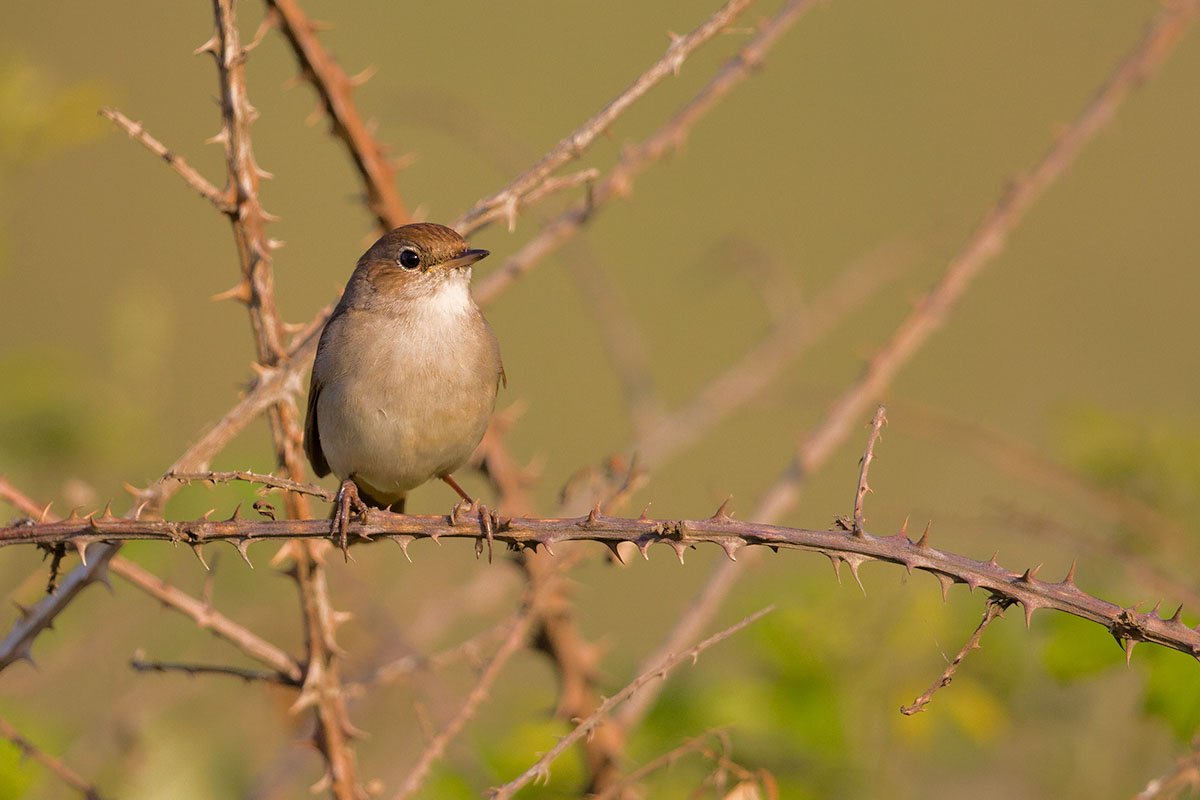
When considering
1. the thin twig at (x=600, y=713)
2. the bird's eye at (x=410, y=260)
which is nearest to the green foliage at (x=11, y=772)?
the thin twig at (x=600, y=713)

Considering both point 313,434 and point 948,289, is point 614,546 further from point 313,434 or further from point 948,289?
point 313,434

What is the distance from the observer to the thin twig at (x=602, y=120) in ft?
9.35

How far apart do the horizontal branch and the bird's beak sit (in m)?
1.58

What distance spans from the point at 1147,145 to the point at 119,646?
12.8m

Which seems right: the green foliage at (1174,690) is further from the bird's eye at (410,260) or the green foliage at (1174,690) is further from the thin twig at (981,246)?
the bird's eye at (410,260)

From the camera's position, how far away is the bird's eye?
3.88m

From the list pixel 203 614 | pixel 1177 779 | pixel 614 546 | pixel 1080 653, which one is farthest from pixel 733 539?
pixel 203 614

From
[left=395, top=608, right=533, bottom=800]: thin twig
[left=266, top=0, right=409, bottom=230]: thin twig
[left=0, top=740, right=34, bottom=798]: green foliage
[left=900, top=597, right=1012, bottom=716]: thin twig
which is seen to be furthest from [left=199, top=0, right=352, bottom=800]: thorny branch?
[left=900, top=597, right=1012, bottom=716]: thin twig

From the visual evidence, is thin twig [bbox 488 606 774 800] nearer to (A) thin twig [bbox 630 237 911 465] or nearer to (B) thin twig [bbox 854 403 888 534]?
(B) thin twig [bbox 854 403 888 534]

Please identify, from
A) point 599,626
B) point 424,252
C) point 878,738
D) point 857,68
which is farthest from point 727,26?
point 857,68

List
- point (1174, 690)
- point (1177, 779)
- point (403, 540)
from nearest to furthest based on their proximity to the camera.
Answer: point (1177, 779)
point (403, 540)
point (1174, 690)

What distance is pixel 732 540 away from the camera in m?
2.04

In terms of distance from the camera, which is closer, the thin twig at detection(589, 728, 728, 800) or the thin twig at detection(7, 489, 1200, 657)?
the thin twig at detection(7, 489, 1200, 657)

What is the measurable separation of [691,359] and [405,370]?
9637 millimetres
